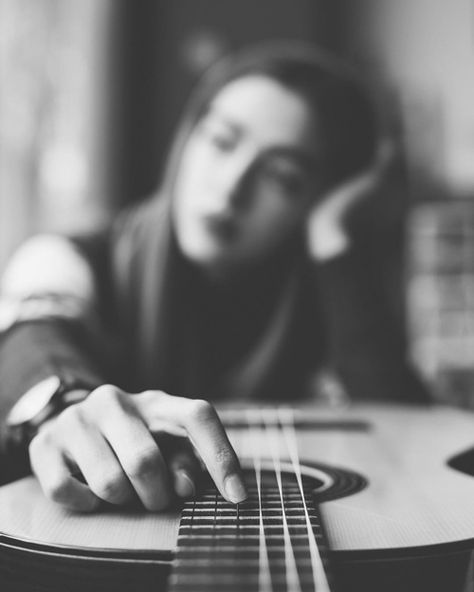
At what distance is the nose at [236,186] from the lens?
1037 millimetres

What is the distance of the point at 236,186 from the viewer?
1036 mm

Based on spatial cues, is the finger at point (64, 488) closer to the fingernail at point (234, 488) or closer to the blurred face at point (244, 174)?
the fingernail at point (234, 488)

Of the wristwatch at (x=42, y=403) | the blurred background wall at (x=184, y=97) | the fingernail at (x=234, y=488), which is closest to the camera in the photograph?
the fingernail at (x=234, y=488)

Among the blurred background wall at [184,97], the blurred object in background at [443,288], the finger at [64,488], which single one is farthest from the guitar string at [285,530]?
the blurred object in background at [443,288]

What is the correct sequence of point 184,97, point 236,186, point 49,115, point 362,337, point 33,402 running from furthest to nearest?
1. point 184,97
2. point 49,115
3. point 362,337
4. point 236,186
5. point 33,402

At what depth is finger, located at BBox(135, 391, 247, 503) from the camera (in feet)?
1.32

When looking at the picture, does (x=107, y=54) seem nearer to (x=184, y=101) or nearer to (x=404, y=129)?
Answer: (x=184, y=101)

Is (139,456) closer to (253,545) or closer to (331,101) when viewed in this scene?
(253,545)

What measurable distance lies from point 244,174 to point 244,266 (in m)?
0.17

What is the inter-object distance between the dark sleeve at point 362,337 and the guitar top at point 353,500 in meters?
0.35

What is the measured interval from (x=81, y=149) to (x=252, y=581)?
217 centimetres

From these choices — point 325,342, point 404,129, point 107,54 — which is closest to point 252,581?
point 325,342

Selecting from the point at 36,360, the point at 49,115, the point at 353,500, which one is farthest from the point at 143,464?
the point at 49,115

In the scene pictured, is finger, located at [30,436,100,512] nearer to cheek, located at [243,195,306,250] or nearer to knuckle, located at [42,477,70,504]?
knuckle, located at [42,477,70,504]
